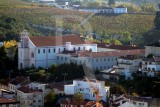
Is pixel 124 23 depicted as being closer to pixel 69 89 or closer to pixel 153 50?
pixel 153 50

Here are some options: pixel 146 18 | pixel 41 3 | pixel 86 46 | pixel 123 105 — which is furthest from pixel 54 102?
pixel 41 3

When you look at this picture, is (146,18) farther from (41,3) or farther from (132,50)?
(132,50)

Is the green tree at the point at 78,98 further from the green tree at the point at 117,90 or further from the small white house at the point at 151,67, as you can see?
the small white house at the point at 151,67

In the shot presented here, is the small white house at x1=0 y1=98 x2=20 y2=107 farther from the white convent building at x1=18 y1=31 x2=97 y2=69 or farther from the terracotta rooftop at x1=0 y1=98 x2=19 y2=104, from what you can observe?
the white convent building at x1=18 y1=31 x2=97 y2=69

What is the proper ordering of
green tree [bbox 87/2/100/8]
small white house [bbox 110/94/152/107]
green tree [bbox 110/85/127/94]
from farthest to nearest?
1. green tree [bbox 87/2/100/8]
2. green tree [bbox 110/85/127/94]
3. small white house [bbox 110/94/152/107]

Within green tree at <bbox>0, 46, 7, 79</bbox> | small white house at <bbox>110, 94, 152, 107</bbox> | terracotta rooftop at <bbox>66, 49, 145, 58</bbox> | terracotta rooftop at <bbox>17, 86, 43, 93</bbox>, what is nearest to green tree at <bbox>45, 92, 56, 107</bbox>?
terracotta rooftop at <bbox>17, 86, 43, 93</bbox>

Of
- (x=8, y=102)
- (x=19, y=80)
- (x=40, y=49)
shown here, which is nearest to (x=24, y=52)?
(x=40, y=49)
